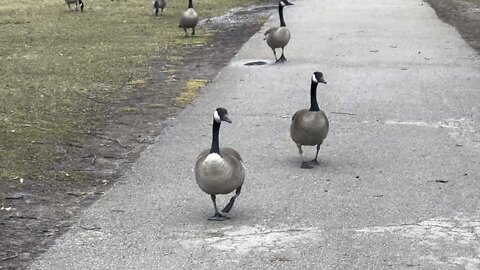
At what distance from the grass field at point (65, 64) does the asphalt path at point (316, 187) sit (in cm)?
113

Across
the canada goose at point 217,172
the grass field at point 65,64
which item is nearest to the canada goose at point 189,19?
the grass field at point 65,64

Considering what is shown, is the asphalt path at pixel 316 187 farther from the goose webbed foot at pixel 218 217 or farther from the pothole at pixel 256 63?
the pothole at pixel 256 63

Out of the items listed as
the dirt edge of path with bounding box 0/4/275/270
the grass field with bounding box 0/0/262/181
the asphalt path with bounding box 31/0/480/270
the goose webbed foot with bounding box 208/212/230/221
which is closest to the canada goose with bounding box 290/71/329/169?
the asphalt path with bounding box 31/0/480/270

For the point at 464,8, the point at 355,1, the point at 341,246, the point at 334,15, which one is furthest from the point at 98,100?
the point at 355,1

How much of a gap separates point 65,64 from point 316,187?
8092 mm

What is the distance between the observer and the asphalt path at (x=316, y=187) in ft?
18.8

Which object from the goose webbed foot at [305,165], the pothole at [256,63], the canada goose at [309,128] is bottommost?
the pothole at [256,63]

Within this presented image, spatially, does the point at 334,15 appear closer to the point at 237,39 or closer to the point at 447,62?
the point at 237,39

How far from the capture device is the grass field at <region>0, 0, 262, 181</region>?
901 cm

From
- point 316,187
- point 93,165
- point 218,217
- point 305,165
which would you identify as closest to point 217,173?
point 218,217

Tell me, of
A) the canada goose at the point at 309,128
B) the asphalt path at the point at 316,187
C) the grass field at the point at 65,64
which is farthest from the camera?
the grass field at the point at 65,64

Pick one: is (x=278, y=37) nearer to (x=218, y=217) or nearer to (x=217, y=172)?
(x=218, y=217)

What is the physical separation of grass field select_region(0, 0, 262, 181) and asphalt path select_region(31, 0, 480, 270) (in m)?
1.13

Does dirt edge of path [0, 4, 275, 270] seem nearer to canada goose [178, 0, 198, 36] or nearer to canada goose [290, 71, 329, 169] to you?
canada goose [290, 71, 329, 169]
